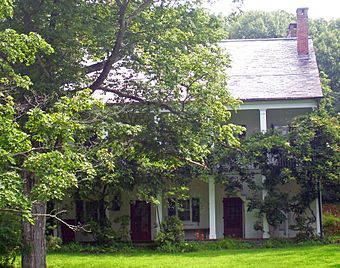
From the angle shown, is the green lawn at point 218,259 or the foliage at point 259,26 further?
the foliage at point 259,26

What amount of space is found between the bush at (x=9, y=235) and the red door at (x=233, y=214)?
13.1 meters

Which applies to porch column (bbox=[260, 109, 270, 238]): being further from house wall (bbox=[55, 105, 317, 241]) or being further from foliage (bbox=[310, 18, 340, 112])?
foliage (bbox=[310, 18, 340, 112])

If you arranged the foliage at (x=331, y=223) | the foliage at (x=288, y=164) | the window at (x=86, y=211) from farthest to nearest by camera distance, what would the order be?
the window at (x=86, y=211), the foliage at (x=331, y=223), the foliage at (x=288, y=164)

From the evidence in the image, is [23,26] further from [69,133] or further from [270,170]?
[270,170]

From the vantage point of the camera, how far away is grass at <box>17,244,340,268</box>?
17.9m

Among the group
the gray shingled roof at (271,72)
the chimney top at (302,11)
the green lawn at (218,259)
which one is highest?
the chimney top at (302,11)

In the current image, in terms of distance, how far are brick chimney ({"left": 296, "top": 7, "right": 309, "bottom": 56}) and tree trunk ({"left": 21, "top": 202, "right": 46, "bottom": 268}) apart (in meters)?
18.2

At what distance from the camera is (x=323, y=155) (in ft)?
79.5

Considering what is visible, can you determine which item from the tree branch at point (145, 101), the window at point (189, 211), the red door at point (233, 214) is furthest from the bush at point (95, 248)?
the tree branch at point (145, 101)

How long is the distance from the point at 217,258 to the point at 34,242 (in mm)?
6412

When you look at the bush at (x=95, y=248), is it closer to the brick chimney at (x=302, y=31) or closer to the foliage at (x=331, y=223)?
the foliage at (x=331, y=223)

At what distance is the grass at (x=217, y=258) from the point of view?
17922 mm

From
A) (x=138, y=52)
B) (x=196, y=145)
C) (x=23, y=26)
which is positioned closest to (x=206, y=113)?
(x=196, y=145)

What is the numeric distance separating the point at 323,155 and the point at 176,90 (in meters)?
9.32
